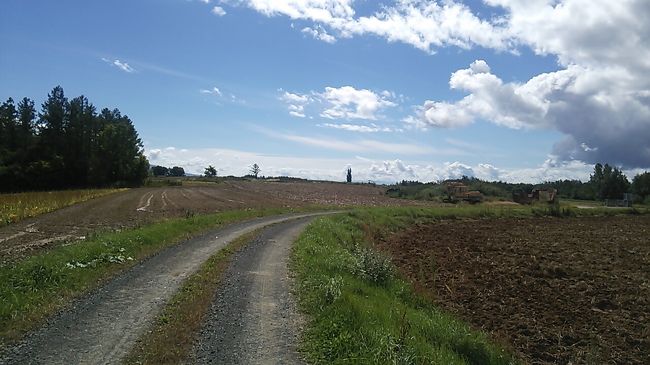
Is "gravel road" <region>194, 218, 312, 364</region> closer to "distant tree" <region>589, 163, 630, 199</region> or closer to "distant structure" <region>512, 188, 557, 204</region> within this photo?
"distant structure" <region>512, 188, 557, 204</region>

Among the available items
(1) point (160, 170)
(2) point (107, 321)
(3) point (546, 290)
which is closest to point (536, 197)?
(3) point (546, 290)

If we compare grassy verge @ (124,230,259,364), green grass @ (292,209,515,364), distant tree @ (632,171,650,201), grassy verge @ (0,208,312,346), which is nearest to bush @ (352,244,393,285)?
green grass @ (292,209,515,364)

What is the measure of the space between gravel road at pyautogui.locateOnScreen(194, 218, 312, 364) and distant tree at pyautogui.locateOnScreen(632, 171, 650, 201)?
365 ft

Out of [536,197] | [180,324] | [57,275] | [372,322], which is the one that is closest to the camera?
[180,324]

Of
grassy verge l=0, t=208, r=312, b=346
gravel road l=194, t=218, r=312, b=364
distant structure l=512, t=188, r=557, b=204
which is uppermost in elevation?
distant structure l=512, t=188, r=557, b=204

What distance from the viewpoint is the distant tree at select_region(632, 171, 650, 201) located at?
10264 centimetres

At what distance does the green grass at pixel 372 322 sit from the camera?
806 centimetres

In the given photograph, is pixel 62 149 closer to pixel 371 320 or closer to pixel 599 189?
pixel 371 320

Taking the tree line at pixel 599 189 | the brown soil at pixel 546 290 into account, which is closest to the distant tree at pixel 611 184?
the tree line at pixel 599 189

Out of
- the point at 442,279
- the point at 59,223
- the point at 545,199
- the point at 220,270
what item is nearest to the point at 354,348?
the point at 220,270

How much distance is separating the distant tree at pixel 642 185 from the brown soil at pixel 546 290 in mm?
86793

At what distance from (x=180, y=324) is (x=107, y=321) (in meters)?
1.46

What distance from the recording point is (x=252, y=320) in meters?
9.84

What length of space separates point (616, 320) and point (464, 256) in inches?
449
